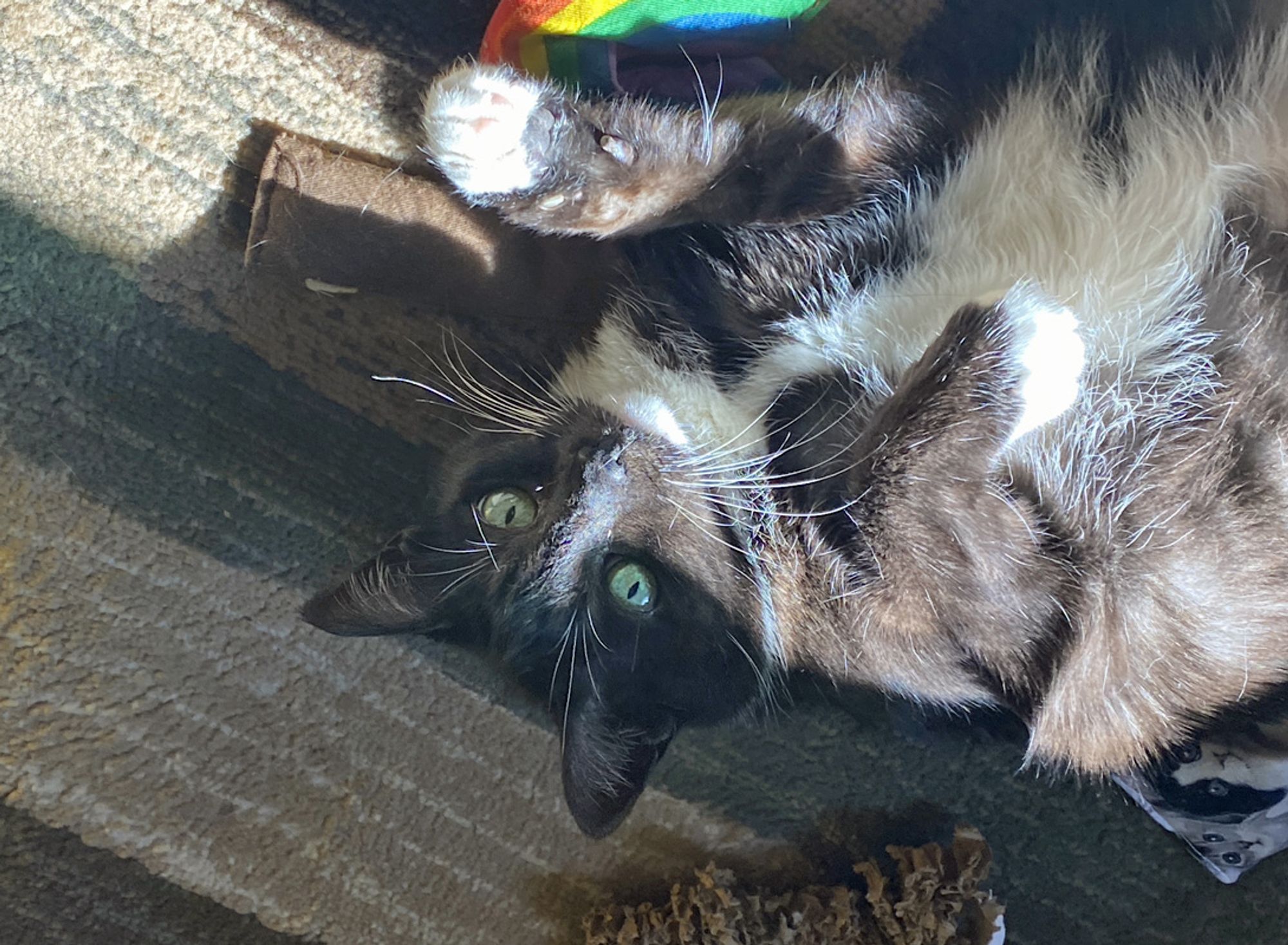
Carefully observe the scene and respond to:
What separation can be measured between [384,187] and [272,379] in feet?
1.18

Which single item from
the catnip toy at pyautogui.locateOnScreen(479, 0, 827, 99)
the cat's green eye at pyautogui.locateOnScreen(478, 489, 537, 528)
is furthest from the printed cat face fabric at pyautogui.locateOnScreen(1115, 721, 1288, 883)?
the catnip toy at pyautogui.locateOnScreen(479, 0, 827, 99)

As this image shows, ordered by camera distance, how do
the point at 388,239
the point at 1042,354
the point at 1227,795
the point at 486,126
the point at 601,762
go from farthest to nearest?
the point at 1227,795, the point at 388,239, the point at 601,762, the point at 486,126, the point at 1042,354

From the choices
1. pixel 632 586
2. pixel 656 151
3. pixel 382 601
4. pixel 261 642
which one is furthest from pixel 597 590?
pixel 261 642

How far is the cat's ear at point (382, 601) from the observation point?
4.00ft

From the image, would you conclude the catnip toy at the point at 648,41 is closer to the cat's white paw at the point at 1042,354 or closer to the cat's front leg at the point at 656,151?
the cat's front leg at the point at 656,151

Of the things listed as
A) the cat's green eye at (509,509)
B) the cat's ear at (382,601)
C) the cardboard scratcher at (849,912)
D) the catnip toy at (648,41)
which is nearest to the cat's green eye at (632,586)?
the cat's green eye at (509,509)

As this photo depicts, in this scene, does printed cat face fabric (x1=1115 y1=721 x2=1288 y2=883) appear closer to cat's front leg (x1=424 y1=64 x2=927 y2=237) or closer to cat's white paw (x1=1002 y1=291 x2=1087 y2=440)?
cat's white paw (x1=1002 y1=291 x2=1087 y2=440)

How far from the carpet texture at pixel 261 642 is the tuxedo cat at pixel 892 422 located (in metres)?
0.22

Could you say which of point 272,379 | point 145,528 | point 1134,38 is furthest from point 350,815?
point 1134,38

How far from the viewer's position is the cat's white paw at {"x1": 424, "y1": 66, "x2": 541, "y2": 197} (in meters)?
1.09

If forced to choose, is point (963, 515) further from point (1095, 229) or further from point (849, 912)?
point (849, 912)

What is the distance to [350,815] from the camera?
157 cm

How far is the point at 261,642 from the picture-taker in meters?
1.53

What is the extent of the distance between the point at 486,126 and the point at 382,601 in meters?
0.61
